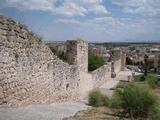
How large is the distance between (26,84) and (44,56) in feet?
6.28

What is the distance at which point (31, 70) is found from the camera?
11141 millimetres

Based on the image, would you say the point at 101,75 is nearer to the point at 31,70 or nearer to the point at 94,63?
the point at 31,70

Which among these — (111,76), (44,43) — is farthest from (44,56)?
(111,76)

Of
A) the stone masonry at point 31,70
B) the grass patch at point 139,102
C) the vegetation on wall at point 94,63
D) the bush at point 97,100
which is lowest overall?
the vegetation on wall at point 94,63

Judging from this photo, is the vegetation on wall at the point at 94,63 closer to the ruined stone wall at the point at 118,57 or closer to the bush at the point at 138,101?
the ruined stone wall at the point at 118,57

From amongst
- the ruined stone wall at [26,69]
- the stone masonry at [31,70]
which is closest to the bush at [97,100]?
the stone masonry at [31,70]

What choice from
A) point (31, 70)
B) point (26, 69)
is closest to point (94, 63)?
point (31, 70)

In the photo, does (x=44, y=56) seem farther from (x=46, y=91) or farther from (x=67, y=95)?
(x=67, y=95)

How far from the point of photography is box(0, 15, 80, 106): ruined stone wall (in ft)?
31.3

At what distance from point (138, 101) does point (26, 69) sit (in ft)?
12.6

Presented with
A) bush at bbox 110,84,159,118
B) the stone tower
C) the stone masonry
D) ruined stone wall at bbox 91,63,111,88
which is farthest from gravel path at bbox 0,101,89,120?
ruined stone wall at bbox 91,63,111,88

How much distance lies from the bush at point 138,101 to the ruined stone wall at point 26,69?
296 cm

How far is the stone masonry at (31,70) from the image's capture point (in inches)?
378

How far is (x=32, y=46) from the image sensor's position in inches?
444
